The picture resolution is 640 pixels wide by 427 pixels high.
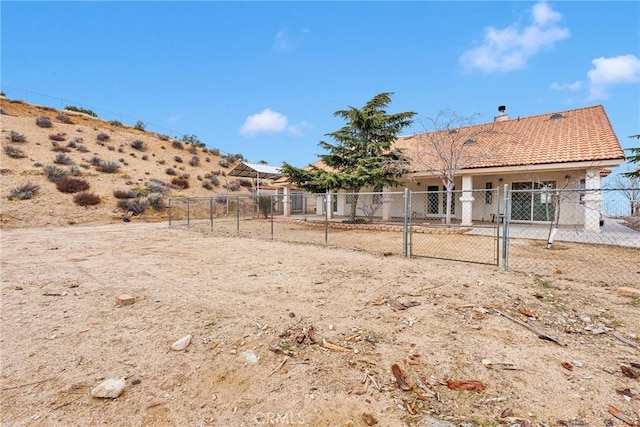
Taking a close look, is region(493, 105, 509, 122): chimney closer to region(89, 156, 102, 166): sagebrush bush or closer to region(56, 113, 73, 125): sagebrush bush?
region(89, 156, 102, 166): sagebrush bush

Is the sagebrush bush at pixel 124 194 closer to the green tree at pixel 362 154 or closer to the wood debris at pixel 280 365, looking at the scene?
the green tree at pixel 362 154

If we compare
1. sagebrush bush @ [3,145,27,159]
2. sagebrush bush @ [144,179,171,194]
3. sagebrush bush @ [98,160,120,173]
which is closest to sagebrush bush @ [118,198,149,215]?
sagebrush bush @ [144,179,171,194]

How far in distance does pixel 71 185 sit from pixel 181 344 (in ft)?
72.1

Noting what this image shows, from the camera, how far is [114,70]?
2906 centimetres

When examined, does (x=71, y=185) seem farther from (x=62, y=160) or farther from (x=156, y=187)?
(x=62, y=160)

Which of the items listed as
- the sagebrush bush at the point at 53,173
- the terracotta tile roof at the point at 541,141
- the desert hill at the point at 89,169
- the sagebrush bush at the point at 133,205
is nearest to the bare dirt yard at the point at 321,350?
the terracotta tile roof at the point at 541,141

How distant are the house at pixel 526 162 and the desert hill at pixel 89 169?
15.9 m

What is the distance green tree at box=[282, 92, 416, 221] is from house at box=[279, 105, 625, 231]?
41.7 inches

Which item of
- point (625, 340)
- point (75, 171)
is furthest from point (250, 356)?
point (75, 171)

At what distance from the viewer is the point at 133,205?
19.1 m

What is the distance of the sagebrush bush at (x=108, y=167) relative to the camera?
937 inches

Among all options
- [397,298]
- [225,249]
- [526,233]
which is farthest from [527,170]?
[225,249]

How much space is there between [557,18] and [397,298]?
37.8 ft

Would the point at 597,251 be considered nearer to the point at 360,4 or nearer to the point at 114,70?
the point at 360,4
